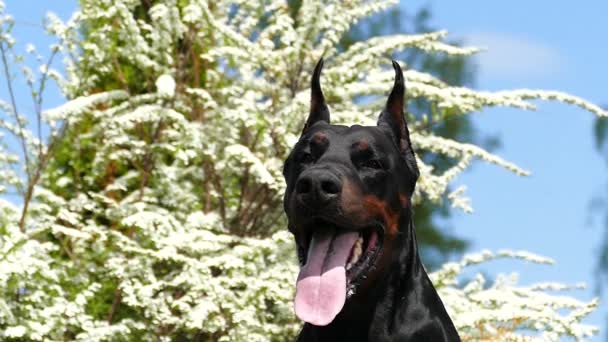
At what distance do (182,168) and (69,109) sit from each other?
4.95 ft

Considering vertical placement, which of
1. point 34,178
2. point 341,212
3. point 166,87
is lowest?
point 341,212

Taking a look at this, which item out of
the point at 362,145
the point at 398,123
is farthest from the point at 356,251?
the point at 398,123

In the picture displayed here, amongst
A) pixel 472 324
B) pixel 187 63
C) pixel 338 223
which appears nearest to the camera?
pixel 338 223

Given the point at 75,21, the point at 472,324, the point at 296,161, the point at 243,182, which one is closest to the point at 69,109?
the point at 75,21

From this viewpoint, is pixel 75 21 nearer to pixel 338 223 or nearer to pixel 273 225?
pixel 273 225

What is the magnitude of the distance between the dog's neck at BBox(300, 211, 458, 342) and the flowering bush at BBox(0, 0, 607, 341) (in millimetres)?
3746

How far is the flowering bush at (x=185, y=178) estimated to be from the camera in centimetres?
792

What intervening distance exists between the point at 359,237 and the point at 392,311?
0.39 meters

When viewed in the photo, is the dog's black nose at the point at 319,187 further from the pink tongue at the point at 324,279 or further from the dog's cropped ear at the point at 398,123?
the dog's cropped ear at the point at 398,123

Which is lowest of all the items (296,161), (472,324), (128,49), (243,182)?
(472,324)

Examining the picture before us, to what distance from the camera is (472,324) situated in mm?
7625

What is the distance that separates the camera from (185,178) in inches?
383

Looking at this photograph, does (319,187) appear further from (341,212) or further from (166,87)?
(166,87)

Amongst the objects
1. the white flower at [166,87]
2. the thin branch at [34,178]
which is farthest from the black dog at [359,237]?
the thin branch at [34,178]
